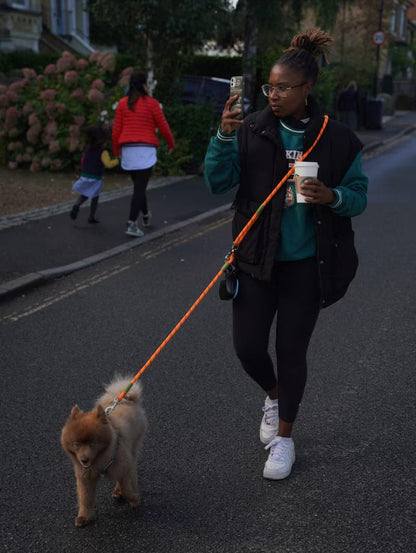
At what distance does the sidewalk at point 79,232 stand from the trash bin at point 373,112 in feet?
60.7

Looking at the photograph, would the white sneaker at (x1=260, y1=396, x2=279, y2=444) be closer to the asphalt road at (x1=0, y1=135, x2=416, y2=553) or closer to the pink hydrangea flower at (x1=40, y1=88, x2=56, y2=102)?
the asphalt road at (x1=0, y1=135, x2=416, y2=553)

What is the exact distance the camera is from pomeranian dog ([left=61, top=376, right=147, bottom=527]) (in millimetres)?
2730

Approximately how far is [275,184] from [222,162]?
0.28 metres

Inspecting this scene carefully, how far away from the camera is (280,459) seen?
3.47 meters

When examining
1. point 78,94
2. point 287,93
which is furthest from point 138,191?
point 287,93

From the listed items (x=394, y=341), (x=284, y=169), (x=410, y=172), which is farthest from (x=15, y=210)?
(x=410, y=172)

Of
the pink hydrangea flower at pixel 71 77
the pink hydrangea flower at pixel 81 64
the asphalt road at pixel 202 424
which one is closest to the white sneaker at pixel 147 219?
the asphalt road at pixel 202 424

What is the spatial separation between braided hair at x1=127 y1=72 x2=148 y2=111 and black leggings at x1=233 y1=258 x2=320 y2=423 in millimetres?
5931

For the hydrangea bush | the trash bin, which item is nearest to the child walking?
the hydrangea bush

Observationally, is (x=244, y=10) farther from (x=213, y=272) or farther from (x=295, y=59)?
(x=295, y=59)

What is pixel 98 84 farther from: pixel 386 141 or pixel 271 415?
pixel 386 141

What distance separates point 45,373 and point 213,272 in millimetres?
3109

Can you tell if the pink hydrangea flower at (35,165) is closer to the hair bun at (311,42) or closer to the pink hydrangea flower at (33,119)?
the pink hydrangea flower at (33,119)

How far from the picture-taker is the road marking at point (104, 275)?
6137 millimetres
